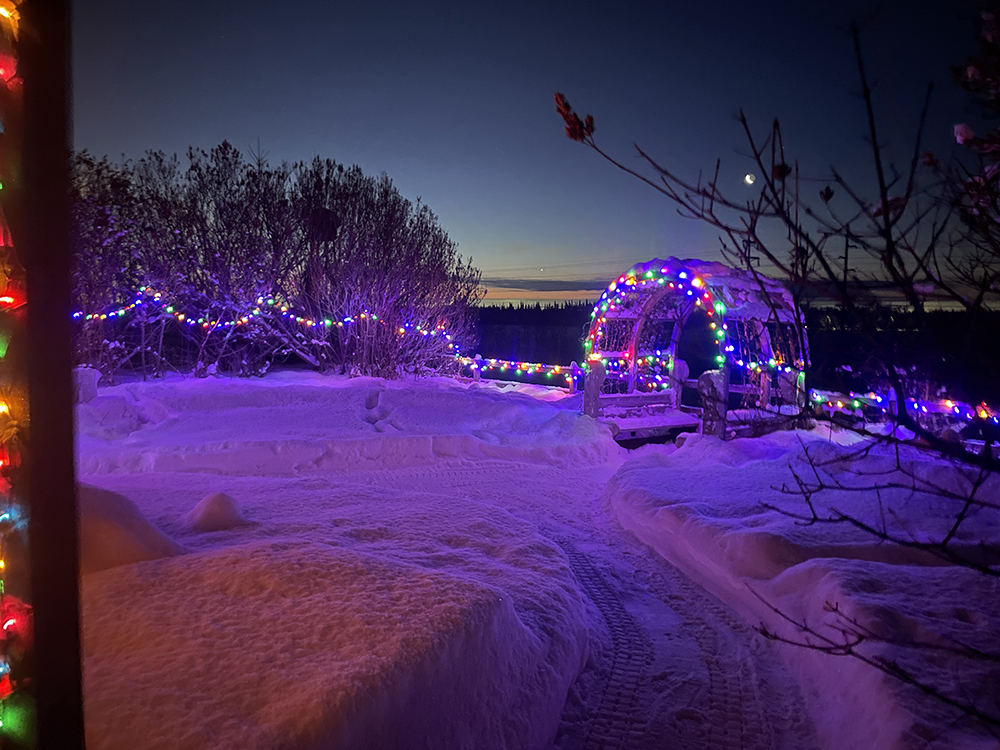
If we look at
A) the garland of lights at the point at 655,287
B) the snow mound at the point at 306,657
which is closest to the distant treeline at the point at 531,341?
the garland of lights at the point at 655,287

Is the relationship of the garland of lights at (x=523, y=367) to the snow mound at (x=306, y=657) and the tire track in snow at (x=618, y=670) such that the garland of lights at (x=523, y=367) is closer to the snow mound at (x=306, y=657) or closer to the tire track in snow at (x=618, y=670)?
the tire track in snow at (x=618, y=670)

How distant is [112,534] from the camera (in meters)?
3.29

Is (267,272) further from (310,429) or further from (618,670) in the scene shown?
(618,670)

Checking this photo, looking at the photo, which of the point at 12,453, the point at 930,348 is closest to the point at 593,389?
the point at 930,348

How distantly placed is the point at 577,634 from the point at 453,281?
18.2m

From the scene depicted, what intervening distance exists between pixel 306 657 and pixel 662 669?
2.35 m

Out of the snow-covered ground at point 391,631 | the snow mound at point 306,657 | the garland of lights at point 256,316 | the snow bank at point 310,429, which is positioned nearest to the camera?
the snow mound at point 306,657

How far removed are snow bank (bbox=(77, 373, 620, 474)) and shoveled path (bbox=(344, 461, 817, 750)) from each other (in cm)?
326

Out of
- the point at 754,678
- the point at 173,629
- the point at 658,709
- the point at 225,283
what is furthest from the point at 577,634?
the point at 225,283

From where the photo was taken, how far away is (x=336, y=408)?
1080cm

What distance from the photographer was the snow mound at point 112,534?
3.21 meters

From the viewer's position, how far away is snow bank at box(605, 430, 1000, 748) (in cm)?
301

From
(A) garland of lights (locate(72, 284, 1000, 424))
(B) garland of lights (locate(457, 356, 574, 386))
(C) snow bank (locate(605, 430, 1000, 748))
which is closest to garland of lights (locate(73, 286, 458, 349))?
(A) garland of lights (locate(72, 284, 1000, 424))

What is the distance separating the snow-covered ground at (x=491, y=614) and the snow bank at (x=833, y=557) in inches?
0.8
